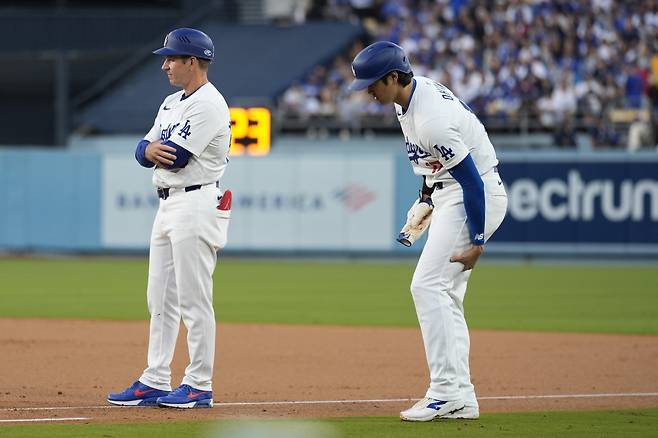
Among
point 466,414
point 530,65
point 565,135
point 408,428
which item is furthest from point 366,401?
point 530,65

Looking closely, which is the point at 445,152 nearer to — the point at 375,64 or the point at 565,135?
the point at 375,64

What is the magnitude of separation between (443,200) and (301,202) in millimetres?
16428

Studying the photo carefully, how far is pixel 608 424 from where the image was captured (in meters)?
6.77

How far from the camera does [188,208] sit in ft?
22.8

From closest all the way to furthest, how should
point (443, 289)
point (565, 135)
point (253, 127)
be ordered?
point (443, 289) → point (253, 127) → point (565, 135)

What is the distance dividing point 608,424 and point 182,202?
8.75 ft

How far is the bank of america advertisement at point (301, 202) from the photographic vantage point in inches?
906

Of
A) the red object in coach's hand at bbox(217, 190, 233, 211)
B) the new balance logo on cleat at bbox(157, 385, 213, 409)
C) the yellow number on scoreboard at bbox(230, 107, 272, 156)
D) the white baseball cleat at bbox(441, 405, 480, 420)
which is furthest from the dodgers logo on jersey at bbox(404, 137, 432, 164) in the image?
the yellow number on scoreboard at bbox(230, 107, 272, 156)

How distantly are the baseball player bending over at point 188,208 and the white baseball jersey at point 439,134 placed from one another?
3.63 feet

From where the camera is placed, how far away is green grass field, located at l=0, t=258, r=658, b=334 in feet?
44.6

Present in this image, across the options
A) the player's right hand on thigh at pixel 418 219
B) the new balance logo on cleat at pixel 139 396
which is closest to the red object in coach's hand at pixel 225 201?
the player's right hand on thigh at pixel 418 219

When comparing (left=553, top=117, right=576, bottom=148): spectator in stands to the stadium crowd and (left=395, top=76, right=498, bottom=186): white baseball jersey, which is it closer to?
the stadium crowd

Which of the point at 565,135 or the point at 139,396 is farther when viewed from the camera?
the point at 565,135

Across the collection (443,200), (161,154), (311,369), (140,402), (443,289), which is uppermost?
(161,154)
